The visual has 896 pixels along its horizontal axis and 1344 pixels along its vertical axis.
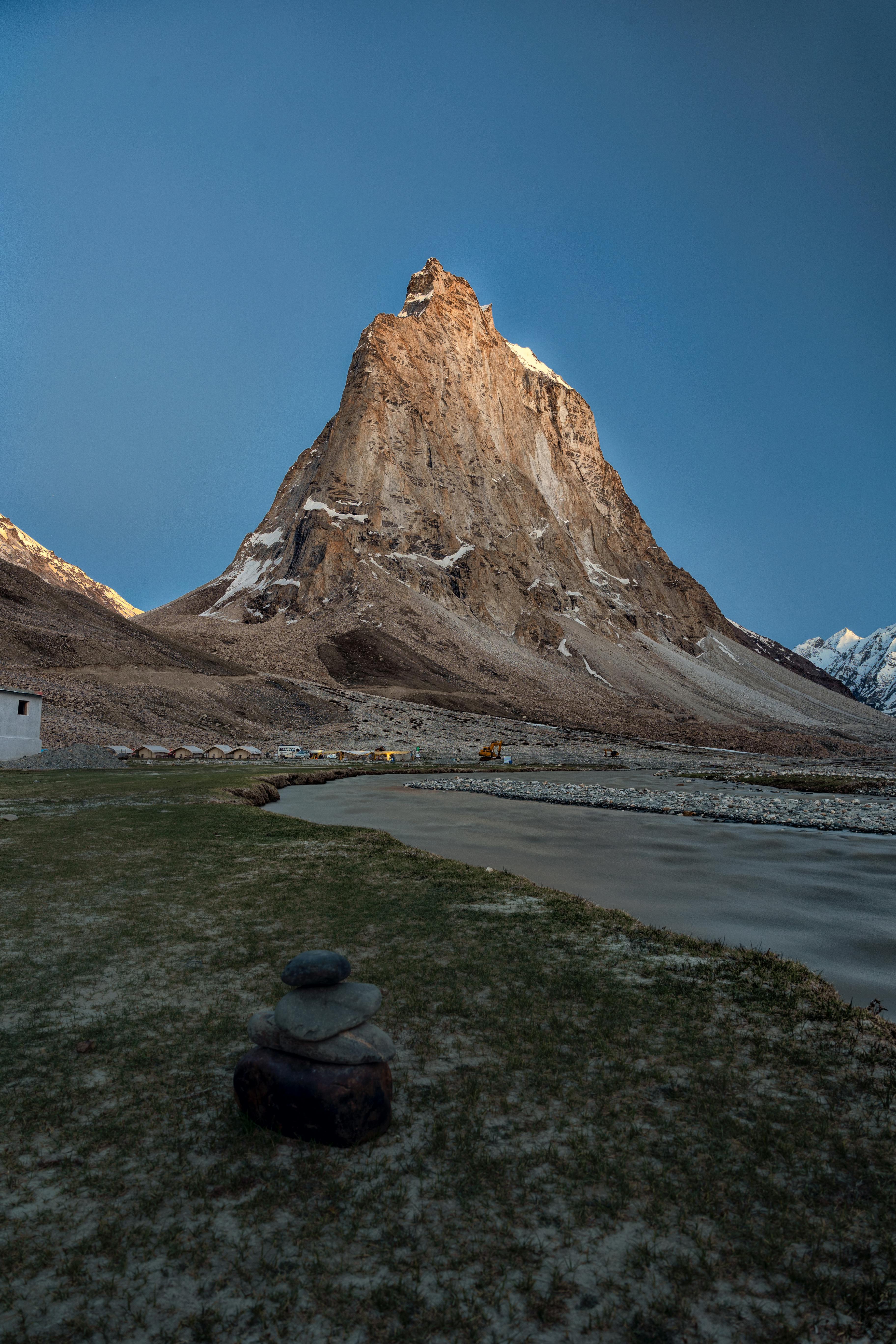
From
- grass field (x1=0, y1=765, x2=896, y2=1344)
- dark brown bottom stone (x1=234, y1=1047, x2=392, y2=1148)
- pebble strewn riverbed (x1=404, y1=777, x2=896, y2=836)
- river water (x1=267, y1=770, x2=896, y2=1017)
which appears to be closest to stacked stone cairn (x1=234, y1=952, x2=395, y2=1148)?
dark brown bottom stone (x1=234, y1=1047, x2=392, y2=1148)

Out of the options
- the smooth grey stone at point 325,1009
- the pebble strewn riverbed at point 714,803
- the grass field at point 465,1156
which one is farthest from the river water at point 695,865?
the smooth grey stone at point 325,1009

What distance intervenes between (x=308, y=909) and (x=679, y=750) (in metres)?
90.8

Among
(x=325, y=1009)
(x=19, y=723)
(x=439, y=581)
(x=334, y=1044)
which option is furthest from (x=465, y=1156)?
(x=439, y=581)

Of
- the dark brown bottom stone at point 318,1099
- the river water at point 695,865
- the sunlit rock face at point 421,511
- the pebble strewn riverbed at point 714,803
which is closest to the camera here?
the dark brown bottom stone at point 318,1099

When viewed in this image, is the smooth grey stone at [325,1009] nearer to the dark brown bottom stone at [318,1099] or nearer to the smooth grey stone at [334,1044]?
the smooth grey stone at [334,1044]

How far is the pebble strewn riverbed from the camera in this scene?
28.4 meters

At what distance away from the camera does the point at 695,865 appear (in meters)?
19.0

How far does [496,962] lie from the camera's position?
870 centimetres

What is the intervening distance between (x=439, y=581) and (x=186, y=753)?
115110 millimetres

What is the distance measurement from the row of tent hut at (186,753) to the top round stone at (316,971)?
46.2 meters

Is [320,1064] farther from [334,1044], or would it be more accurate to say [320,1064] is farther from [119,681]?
[119,681]

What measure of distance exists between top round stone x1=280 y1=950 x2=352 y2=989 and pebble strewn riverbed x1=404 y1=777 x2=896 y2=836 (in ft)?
84.3

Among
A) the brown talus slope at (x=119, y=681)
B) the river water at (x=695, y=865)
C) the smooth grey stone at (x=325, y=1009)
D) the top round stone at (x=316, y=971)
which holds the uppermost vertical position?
the brown talus slope at (x=119, y=681)

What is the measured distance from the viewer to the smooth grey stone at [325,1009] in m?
5.27
